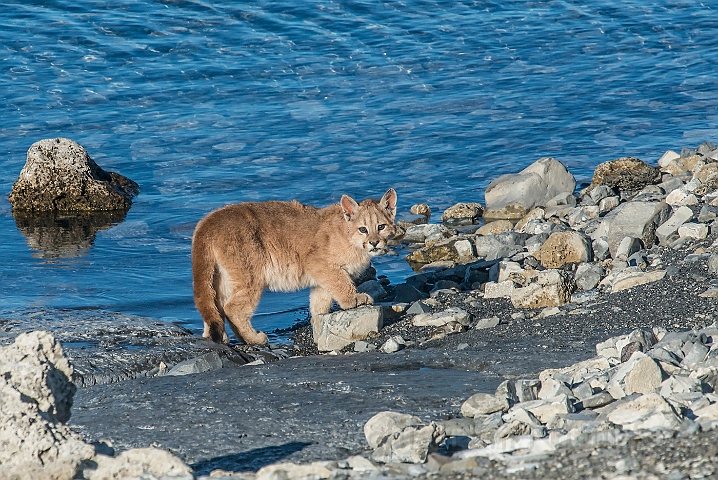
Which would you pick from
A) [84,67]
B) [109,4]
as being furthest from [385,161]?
[109,4]

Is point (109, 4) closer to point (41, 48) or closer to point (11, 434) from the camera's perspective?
point (41, 48)

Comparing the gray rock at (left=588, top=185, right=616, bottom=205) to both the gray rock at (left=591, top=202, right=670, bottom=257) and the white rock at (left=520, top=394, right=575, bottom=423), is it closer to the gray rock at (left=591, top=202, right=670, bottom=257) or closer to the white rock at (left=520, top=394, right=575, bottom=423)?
the gray rock at (left=591, top=202, right=670, bottom=257)

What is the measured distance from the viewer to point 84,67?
2052cm

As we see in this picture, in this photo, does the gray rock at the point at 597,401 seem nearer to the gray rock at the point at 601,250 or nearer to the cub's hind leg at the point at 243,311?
the cub's hind leg at the point at 243,311

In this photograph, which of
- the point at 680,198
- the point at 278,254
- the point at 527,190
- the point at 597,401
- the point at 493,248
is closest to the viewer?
the point at 597,401

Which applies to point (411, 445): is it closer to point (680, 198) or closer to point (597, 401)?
point (597, 401)

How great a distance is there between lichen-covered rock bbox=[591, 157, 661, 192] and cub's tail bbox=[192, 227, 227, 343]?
6933 millimetres

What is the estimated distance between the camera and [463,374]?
6629 millimetres

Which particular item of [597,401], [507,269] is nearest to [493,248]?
[507,269]

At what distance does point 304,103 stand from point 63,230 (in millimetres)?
6887

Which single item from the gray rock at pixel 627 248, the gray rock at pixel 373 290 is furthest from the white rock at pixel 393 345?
the gray rock at pixel 627 248

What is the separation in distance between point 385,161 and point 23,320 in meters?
8.16

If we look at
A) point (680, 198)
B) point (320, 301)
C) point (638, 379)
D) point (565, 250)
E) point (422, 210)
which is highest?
point (638, 379)

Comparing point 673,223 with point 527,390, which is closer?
point 527,390
